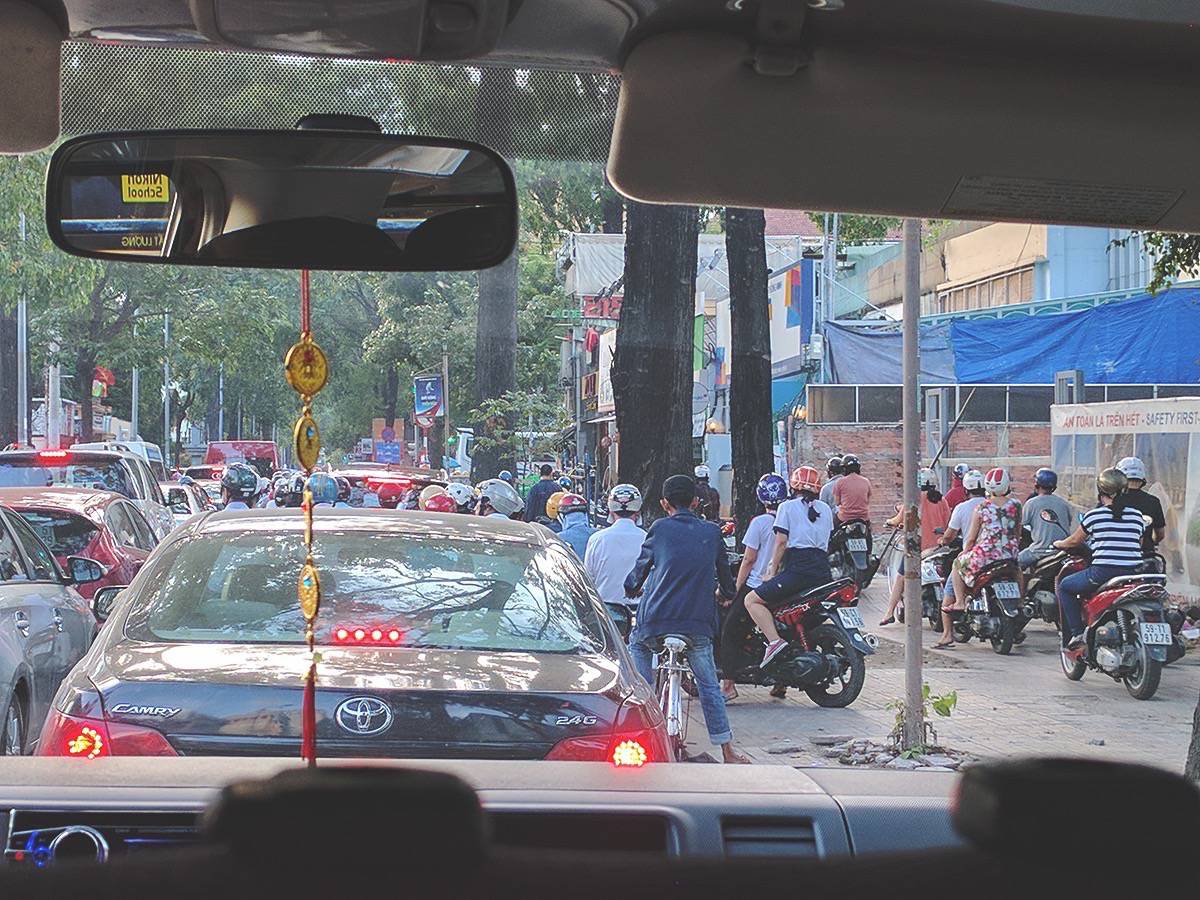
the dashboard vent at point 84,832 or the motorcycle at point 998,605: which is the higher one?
the dashboard vent at point 84,832

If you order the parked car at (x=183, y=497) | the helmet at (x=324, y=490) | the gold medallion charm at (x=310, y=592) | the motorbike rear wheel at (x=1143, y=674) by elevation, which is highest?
the helmet at (x=324, y=490)

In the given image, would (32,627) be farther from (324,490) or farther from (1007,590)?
(1007,590)

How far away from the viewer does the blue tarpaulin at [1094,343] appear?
1803 centimetres

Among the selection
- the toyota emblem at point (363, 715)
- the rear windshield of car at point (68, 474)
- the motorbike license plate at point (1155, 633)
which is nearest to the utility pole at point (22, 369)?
the rear windshield of car at point (68, 474)

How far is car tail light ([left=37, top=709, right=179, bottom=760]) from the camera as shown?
4.97 m

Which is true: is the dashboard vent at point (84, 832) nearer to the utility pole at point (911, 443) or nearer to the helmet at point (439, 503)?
the utility pole at point (911, 443)

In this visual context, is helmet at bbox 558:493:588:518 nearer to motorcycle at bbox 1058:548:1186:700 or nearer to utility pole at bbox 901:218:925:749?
utility pole at bbox 901:218:925:749

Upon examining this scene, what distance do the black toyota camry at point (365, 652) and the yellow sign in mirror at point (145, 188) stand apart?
236 centimetres

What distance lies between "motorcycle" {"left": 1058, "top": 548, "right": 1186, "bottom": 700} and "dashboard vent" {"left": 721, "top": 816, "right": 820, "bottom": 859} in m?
10.4

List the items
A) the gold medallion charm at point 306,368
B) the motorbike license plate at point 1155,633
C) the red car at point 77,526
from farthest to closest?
the red car at point 77,526 → the motorbike license plate at point 1155,633 → the gold medallion charm at point 306,368

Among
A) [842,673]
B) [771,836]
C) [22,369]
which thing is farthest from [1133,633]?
[22,369]

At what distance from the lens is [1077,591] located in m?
13.9

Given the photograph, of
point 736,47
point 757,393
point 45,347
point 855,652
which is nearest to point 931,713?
point 855,652

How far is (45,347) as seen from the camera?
30.0 meters
